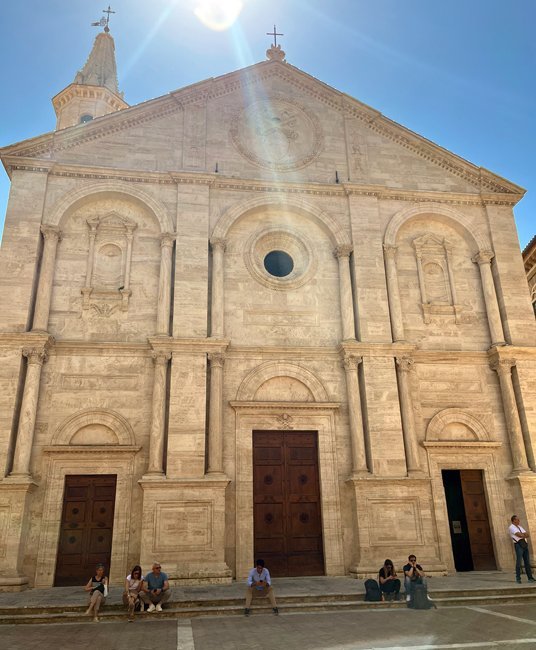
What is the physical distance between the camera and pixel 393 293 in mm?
17906

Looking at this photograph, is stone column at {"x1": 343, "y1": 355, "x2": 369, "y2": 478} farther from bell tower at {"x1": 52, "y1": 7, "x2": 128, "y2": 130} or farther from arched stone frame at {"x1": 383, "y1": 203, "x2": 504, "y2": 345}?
bell tower at {"x1": 52, "y1": 7, "x2": 128, "y2": 130}

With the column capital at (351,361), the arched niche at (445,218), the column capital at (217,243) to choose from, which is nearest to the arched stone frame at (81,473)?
the column capital at (351,361)

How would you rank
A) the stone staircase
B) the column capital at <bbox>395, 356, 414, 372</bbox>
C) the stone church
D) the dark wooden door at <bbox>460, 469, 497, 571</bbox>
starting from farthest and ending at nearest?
the column capital at <bbox>395, 356, 414, 372</bbox> → the dark wooden door at <bbox>460, 469, 497, 571</bbox> → the stone church → the stone staircase

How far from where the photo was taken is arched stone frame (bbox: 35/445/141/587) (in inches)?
553

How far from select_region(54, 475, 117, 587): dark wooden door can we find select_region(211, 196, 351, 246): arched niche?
28.2ft

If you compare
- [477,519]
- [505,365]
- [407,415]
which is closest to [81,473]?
[407,415]

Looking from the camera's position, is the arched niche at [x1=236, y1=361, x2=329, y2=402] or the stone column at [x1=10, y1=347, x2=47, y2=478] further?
the arched niche at [x1=236, y1=361, x2=329, y2=402]

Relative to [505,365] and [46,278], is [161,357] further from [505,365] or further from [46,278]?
[505,365]

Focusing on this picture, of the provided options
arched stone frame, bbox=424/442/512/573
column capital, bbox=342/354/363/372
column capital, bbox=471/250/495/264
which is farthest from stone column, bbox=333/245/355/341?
column capital, bbox=471/250/495/264

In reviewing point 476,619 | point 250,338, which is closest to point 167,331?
point 250,338

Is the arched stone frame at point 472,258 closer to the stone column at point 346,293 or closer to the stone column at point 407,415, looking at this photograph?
the stone column at point 407,415

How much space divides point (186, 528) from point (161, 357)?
462cm

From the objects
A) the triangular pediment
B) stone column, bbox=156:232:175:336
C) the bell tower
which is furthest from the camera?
the bell tower

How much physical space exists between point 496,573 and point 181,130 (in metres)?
16.7
